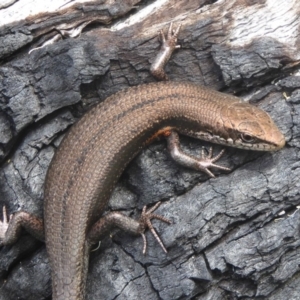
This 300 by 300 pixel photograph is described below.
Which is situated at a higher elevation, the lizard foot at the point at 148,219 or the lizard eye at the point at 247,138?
the lizard eye at the point at 247,138

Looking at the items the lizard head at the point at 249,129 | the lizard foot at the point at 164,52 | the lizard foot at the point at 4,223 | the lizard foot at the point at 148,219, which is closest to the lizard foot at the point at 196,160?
the lizard head at the point at 249,129

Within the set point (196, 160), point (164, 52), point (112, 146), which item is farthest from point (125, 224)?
point (164, 52)

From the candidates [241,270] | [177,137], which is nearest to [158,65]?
[177,137]

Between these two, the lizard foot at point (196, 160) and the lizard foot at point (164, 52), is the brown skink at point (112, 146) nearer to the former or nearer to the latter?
the lizard foot at point (196, 160)

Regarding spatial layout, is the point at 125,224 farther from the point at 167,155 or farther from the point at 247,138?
the point at 247,138

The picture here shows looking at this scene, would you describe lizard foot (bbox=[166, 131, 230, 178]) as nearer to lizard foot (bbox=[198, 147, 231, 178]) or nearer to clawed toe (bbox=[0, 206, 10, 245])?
lizard foot (bbox=[198, 147, 231, 178])

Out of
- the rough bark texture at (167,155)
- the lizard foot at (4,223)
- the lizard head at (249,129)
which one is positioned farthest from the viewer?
the lizard foot at (4,223)
